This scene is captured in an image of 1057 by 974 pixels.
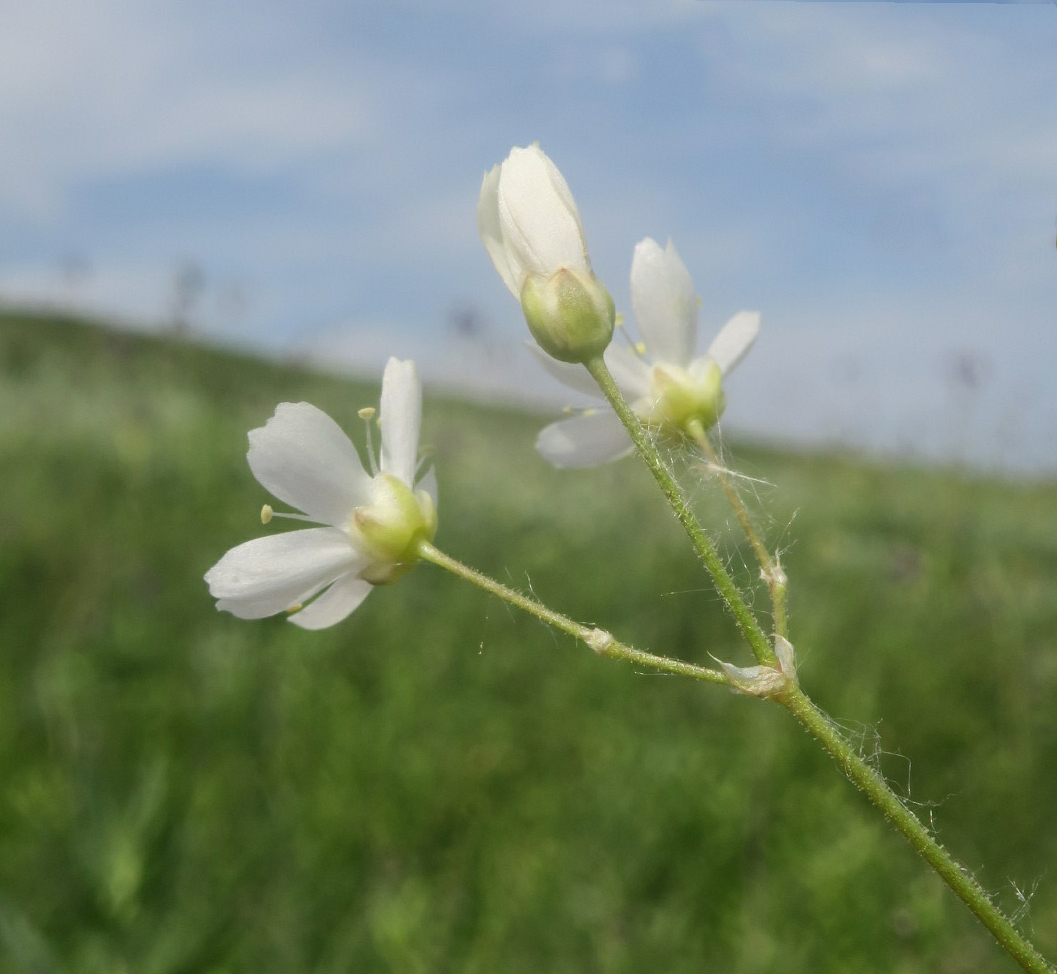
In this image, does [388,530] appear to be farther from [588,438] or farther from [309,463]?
[588,438]

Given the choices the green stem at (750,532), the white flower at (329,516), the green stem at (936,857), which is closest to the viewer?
the green stem at (936,857)

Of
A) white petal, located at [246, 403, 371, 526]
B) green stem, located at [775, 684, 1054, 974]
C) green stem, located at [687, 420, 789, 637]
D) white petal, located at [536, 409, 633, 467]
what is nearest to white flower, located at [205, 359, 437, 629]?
white petal, located at [246, 403, 371, 526]

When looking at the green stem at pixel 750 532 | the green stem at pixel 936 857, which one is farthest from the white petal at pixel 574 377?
the green stem at pixel 936 857

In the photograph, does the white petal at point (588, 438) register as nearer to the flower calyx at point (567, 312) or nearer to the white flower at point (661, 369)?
the white flower at point (661, 369)

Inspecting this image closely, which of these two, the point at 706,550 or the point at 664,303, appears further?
the point at 664,303

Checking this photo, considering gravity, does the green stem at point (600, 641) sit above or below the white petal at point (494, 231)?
below

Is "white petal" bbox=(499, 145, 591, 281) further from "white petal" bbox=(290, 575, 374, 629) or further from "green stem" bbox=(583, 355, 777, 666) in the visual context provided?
"white petal" bbox=(290, 575, 374, 629)

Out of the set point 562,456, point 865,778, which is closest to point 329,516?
point 562,456
